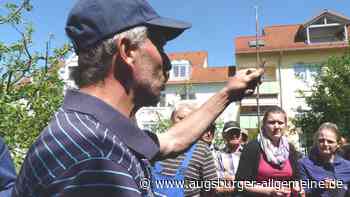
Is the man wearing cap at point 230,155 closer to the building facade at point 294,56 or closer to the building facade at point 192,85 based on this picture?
the building facade at point 294,56

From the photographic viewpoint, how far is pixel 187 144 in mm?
2109

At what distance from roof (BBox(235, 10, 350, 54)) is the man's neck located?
3211cm

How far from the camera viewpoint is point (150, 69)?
1.44 metres

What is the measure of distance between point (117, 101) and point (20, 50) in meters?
6.46

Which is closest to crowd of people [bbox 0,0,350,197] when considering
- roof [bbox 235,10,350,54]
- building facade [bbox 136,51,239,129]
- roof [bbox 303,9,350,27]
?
roof [bbox 235,10,350,54]

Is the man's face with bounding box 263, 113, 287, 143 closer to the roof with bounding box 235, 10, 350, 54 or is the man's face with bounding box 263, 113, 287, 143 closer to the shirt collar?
the shirt collar

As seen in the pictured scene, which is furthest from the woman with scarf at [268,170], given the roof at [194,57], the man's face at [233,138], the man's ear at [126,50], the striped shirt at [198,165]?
the roof at [194,57]

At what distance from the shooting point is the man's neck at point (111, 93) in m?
1.28

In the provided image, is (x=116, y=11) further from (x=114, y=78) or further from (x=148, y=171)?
(x=148, y=171)

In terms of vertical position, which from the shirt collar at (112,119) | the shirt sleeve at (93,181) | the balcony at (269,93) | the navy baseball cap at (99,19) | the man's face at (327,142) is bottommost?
the man's face at (327,142)

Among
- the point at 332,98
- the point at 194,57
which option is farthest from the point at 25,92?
the point at 194,57

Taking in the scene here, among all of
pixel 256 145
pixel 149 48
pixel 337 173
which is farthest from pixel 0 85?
pixel 149 48

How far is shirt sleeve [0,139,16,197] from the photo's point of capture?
213 cm

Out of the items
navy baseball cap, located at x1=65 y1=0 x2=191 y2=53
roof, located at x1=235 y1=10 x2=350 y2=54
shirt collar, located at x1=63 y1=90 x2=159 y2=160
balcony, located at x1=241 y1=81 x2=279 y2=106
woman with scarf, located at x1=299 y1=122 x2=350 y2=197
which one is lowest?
woman with scarf, located at x1=299 y1=122 x2=350 y2=197
